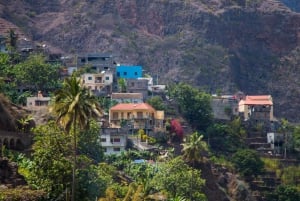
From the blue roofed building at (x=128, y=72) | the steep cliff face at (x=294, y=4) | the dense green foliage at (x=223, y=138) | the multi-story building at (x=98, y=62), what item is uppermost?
the steep cliff face at (x=294, y=4)

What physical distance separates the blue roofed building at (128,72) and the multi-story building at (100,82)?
193 inches

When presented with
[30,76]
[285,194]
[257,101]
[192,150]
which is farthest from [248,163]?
[30,76]

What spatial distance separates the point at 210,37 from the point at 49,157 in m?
88.5

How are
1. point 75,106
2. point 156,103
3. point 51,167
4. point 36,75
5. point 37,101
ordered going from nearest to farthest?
point 75,106
point 51,167
point 37,101
point 36,75
point 156,103

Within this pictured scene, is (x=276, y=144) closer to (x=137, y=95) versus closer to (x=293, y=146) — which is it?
(x=293, y=146)

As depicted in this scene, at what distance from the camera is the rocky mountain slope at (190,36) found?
13162 centimetres

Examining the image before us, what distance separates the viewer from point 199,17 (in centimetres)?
13812

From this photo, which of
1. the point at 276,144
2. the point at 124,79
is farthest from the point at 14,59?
the point at 276,144

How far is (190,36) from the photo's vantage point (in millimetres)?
136250

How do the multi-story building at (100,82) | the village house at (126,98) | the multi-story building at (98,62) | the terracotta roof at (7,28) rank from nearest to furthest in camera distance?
the village house at (126,98)
the multi-story building at (100,82)
the multi-story building at (98,62)
the terracotta roof at (7,28)

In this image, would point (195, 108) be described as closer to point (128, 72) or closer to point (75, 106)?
point (128, 72)

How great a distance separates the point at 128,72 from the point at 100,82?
26.1 ft

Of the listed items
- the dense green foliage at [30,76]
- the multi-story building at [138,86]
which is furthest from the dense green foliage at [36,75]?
the multi-story building at [138,86]

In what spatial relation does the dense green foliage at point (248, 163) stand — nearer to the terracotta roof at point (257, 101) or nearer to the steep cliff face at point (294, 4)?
the terracotta roof at point (257, 101)
